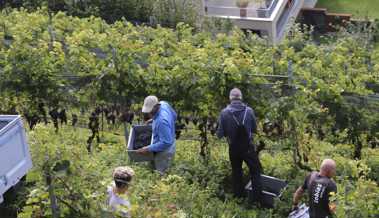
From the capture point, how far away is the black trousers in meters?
9.25

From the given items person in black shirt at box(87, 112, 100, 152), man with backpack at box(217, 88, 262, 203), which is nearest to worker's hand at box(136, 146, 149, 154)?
man with backpack at box(217, 88, 262, 203)

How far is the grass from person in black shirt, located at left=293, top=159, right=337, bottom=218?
2036 centimetres

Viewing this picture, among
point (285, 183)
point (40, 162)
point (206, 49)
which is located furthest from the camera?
point (206, 49)

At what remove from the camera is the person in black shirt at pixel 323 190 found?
25.9ft

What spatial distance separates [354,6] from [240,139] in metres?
21.0

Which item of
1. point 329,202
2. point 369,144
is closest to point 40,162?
point 329,202

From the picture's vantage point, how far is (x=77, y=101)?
11.6m

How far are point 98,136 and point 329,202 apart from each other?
4953 millimetres

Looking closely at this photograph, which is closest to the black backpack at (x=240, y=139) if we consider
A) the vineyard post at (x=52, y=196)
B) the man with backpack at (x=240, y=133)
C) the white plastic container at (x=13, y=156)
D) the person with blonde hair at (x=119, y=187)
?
the man with backpack at (x=240, y=133)

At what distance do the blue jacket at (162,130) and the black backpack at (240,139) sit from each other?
82 centimetres

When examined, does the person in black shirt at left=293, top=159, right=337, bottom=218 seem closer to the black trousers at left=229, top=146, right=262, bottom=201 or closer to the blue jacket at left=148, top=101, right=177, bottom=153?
the black trousers at left=229, top=146, right=262, bottom=201

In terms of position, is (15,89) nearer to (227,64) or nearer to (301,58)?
(227,64)

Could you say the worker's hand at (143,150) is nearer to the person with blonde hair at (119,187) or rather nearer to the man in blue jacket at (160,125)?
the man in blue jacket at (160,125)

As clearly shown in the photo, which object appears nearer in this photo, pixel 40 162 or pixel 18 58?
pixel 40 162
